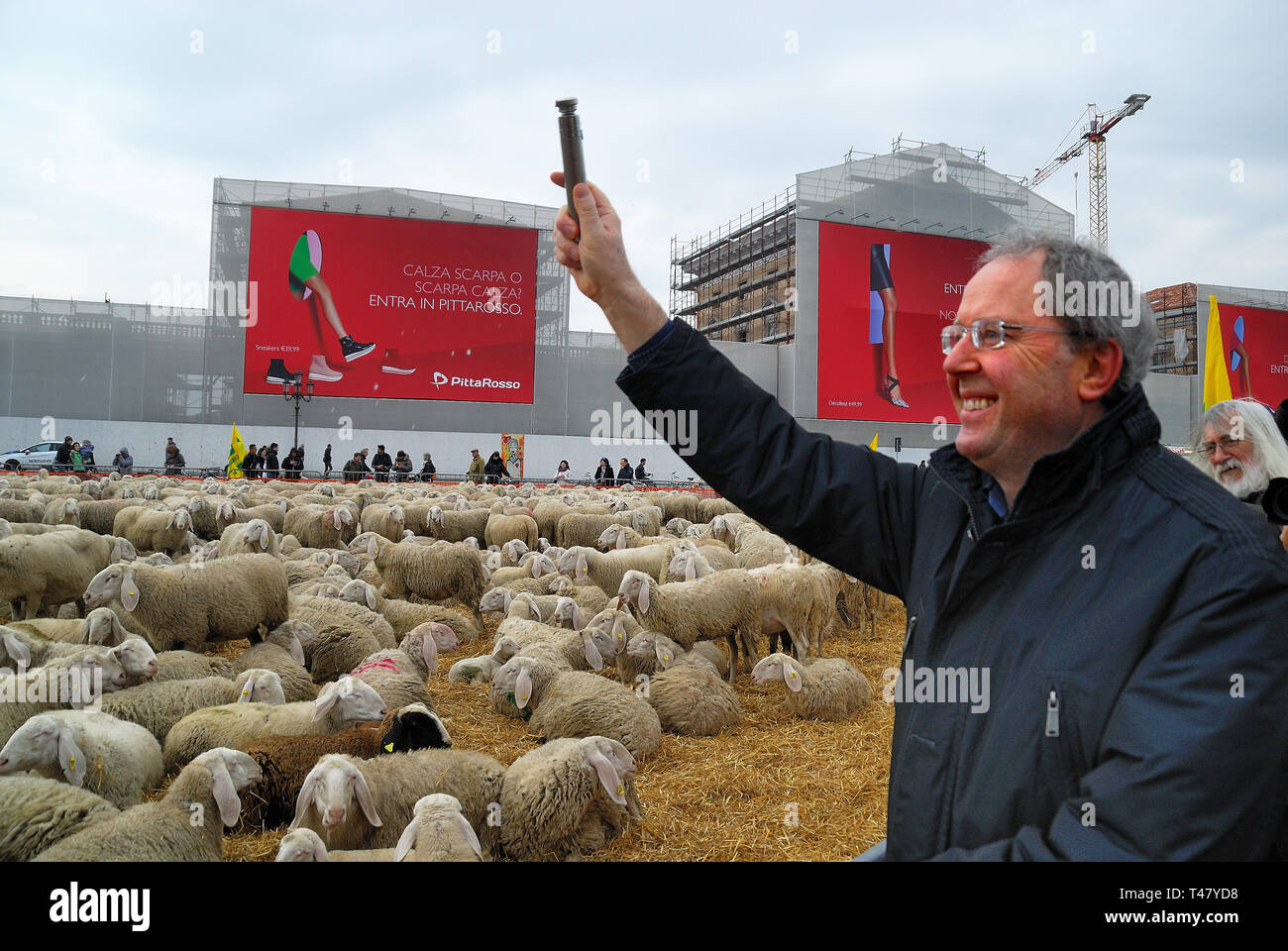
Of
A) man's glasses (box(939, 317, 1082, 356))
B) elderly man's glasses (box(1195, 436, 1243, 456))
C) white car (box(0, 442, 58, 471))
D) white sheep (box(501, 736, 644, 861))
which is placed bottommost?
white sheep (box(501, 736, 644, 861))

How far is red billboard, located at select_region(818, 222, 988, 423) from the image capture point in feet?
112

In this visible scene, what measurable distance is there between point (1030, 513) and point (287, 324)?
32.1 metres

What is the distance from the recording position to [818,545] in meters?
1.66

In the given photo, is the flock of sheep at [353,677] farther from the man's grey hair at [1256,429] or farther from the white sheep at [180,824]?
the man's grey hair at [1256,429]

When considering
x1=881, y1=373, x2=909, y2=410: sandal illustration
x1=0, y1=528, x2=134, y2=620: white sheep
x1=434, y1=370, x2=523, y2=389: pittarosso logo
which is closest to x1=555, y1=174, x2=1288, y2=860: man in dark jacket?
x1=0, y1=528, x2=134, y2=620: white sheep

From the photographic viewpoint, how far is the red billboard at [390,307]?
3008 centimetres

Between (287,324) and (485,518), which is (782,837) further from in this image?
(287,324)

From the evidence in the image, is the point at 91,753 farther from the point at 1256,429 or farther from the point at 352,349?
the point at 352,349

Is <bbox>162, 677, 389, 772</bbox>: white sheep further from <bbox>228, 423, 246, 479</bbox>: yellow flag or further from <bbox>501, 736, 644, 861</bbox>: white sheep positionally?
<bbox>228, 423, 246, 479</bbox>: yellow flag

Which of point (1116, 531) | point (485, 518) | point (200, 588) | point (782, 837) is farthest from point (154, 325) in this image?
point (1116, 531)

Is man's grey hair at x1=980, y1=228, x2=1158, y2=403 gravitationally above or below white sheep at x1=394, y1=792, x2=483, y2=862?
above

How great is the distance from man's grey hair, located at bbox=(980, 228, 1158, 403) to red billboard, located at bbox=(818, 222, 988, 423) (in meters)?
33.4

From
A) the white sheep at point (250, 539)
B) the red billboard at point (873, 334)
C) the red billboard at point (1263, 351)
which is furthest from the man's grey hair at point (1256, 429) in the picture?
the red billboard at point (1263, 351)

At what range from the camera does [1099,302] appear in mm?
1352
